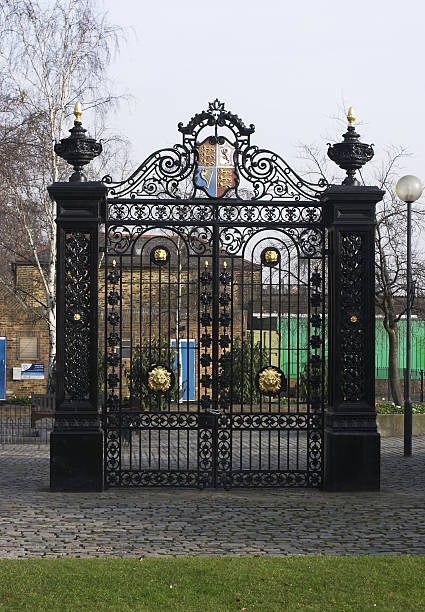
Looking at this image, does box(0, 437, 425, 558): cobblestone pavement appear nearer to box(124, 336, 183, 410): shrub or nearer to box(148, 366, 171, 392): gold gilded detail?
box(148, 366, 171, 392): gold gilded detail

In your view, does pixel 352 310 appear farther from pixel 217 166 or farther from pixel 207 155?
pixel 207 155

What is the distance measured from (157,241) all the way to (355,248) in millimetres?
14169

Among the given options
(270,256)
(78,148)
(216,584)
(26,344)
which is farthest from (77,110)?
(26,344)

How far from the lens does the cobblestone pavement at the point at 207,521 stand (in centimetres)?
904

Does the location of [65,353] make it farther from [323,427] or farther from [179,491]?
Answer: [323,427]

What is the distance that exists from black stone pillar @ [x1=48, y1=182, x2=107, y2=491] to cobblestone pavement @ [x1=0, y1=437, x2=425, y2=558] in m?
0.39

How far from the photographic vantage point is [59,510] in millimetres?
11086

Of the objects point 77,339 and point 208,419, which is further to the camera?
point 208,419

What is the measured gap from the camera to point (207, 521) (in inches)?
412

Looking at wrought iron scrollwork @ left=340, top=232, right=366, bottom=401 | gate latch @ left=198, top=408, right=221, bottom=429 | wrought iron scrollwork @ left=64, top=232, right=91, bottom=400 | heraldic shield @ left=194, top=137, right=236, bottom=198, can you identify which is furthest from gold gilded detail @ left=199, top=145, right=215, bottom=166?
gate latch @ left=198, top=408, right=221, bottom=429

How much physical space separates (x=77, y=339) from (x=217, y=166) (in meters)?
2.83

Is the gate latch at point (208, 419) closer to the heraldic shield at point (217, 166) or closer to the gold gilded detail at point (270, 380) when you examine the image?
the gold gilded detail at point (270, 380)

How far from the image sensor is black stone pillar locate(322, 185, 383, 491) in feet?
41.7

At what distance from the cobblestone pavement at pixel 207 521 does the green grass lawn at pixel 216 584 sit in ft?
1.96
